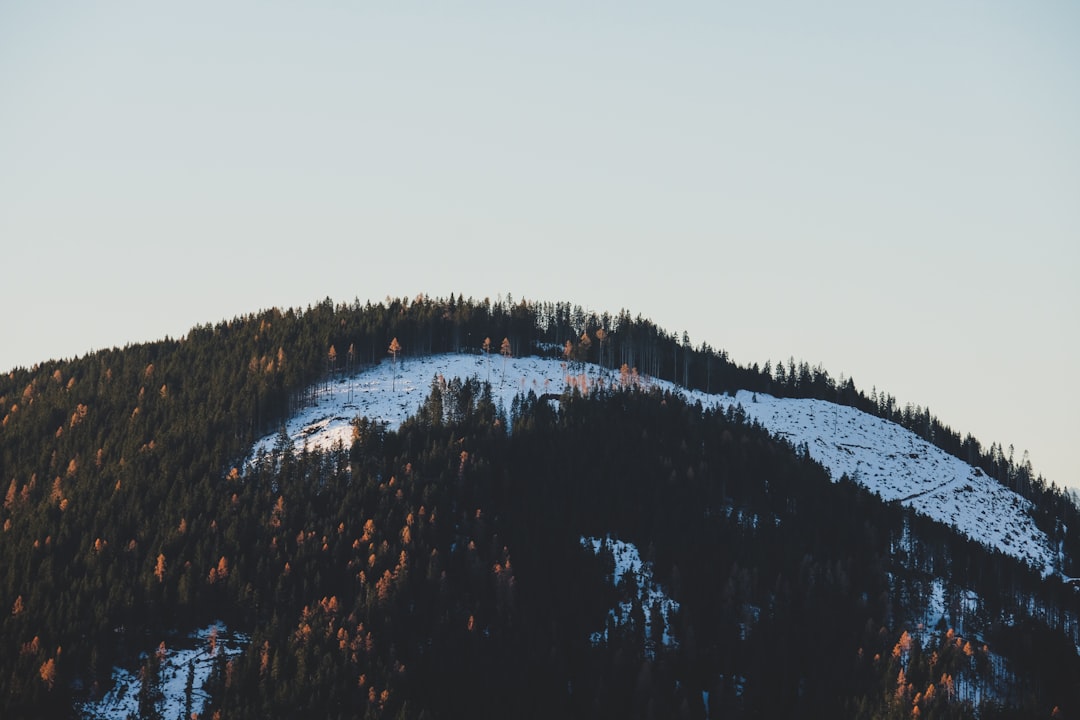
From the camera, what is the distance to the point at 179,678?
566 ft

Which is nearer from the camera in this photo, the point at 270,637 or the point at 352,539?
the point at 270,637

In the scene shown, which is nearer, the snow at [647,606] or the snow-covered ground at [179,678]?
the snow-covered ground at [179,678]

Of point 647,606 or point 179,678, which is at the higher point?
point 647,606

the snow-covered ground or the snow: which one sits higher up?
the snow

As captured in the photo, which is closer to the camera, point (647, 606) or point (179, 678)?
point (179, 678)

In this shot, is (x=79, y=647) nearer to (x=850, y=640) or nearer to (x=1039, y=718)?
(x=850, y=640)

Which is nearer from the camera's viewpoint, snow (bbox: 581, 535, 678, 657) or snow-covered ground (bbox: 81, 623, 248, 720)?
snow-covered ground (bbox: 81, 623, 248, 720)

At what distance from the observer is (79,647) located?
175m

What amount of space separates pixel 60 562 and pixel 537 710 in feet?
237

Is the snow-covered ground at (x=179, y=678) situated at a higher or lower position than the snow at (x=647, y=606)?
lower

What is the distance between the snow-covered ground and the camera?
167750 millimetres

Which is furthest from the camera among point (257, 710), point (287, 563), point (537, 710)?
point (287, 563)

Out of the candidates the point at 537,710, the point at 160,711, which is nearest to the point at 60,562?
the point at 160,711

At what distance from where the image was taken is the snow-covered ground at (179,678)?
16775 centimetres
